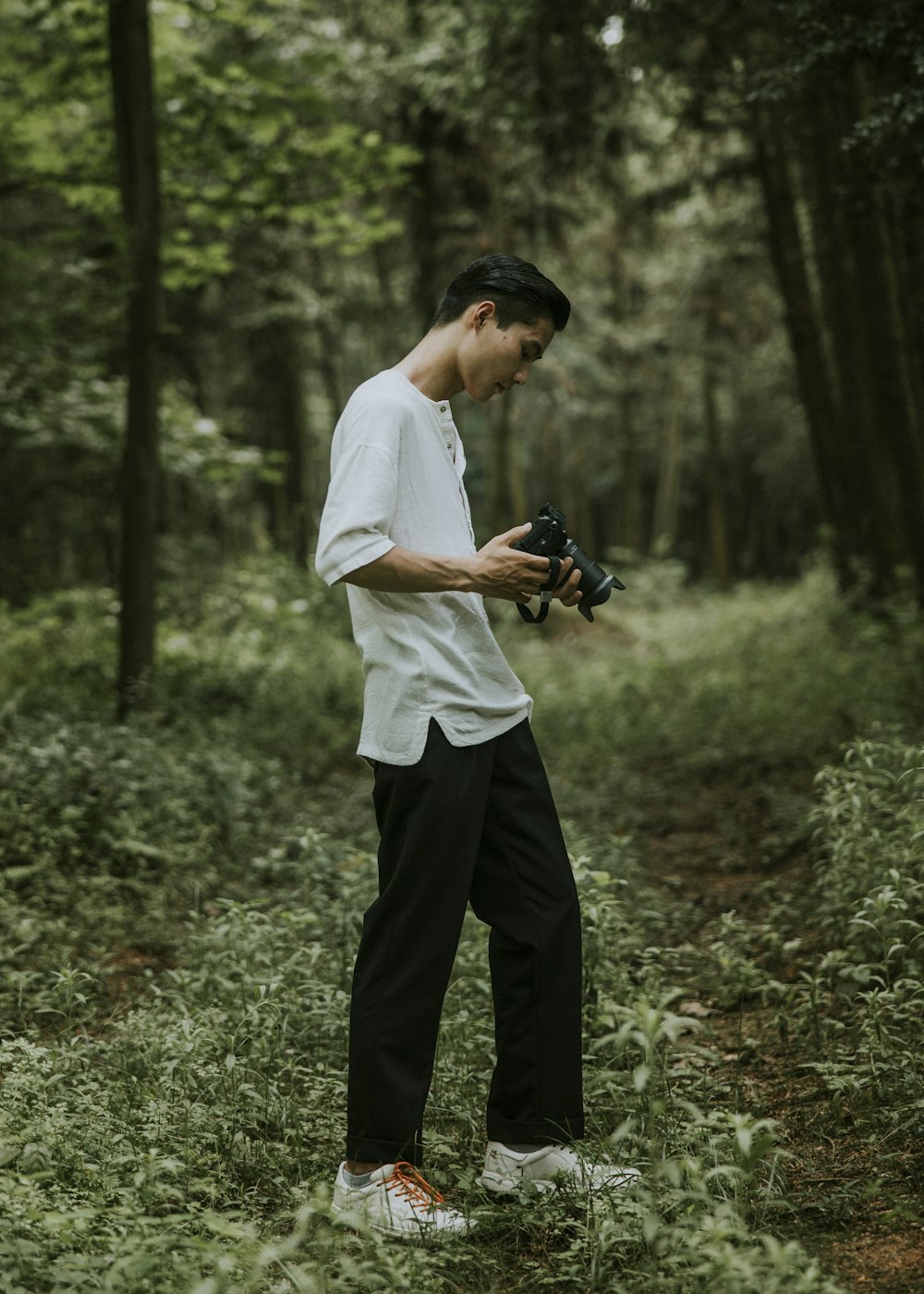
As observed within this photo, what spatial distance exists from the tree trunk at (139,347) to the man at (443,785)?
7.28 metres

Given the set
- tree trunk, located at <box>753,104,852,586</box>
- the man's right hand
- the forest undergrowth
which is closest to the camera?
the forest undergrowth

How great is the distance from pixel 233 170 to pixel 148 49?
168cm

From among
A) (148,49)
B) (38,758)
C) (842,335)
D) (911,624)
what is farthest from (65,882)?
(842,335)

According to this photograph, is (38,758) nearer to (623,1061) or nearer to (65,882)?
(65,882)

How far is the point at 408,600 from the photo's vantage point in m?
3.36

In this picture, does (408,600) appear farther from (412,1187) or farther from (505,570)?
(412,1187)

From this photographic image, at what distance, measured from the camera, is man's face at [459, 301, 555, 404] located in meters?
3.44

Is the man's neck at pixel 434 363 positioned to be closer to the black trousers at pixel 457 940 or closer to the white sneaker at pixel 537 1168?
the black trousers at pixel 457 940

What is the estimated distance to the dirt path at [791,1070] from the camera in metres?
3.04

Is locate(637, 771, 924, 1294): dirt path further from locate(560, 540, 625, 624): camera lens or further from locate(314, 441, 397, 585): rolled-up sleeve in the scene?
locate(314, 441, 397, 585): rolled-up sleeve

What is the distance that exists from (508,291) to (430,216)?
16758 millimetres

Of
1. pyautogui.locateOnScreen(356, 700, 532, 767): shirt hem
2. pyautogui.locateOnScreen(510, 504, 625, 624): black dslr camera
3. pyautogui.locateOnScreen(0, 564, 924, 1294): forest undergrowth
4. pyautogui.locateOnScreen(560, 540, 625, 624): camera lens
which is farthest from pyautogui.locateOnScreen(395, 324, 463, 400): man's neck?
pyautogui.locateOnScreen(0, 564, 924, 1294): forest undergrowth

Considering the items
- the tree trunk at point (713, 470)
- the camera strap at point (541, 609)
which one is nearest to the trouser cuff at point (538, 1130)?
the camera strap at point (541, 609)

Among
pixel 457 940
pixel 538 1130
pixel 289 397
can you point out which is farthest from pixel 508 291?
pixel 289 397
